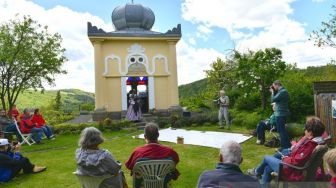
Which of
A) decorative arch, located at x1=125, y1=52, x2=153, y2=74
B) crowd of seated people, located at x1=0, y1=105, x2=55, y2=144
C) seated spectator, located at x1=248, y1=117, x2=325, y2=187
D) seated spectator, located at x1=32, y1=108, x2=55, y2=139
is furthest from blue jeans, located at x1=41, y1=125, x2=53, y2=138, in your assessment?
seated spectator, located at x1=248, y1=117, x2=325, y2=187

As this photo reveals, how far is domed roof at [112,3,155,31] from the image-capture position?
20.6m

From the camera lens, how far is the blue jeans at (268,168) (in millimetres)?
4941

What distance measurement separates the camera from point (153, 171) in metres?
4.52

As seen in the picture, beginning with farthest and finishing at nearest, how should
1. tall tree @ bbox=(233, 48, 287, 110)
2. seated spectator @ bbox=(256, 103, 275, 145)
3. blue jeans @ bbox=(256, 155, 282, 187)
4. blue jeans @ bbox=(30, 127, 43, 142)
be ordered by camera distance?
tall tree @ bbox=(233, 48, 287, 110)
blue jeans @ bbox=(30, 127, 43, 142)
seated spectator @ bbox=(256, 103, 275, 145)
blue jeans @ bbox=(256, 155, 282, 187)

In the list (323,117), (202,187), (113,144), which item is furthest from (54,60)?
(202,187)

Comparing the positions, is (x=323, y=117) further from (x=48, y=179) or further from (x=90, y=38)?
(x=90, y=38)

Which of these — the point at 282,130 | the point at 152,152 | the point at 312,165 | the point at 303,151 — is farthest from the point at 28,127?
the point at 312,165

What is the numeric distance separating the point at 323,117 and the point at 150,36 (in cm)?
1177

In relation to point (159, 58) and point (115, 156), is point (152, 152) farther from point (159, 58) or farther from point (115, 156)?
point (159, 58)

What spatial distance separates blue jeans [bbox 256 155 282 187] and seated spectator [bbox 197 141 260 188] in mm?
1650

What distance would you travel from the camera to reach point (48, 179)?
7203 mm

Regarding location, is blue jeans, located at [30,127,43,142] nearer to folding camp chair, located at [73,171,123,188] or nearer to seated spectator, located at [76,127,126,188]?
seated spectator, located at [76,127,126,188]

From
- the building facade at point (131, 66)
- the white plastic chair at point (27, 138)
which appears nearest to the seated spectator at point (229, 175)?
the white plastic chair at point (27, 138)

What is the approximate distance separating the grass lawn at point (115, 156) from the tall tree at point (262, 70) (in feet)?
22.4
